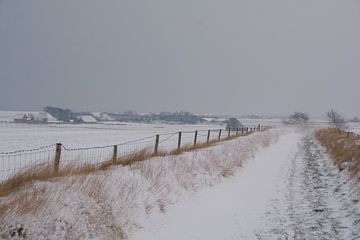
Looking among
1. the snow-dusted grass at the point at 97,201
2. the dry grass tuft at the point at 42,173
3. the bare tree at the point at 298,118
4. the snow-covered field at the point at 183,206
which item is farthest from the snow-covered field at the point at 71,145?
the bare tree at the point at 298,118

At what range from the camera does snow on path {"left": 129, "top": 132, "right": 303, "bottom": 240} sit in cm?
817

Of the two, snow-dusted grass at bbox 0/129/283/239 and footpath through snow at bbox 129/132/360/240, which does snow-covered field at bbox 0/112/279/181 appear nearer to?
snow-dusted grass at bbox 0/129/283/239

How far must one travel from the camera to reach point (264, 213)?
398 inches

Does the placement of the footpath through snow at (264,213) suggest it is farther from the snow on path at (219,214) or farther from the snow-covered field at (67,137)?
the snow-covered field at (67,137)

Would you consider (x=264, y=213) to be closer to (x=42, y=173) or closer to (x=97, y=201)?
(x=97, y=201)

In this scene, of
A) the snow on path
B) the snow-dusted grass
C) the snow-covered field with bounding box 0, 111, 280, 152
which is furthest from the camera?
the snow-covered field with bounding box 0, 111, 280, 152

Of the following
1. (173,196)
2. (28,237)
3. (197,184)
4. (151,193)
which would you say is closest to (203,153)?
(197,184)

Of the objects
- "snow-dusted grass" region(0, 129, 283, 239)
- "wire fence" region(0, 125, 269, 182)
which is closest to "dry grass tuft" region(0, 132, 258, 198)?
"wire fence" region(0, 125, 269, 182)

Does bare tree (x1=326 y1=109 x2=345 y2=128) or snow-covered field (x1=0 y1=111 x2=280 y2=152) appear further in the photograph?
bare tree (x1=326 y1=109 x2=345 y2=128)

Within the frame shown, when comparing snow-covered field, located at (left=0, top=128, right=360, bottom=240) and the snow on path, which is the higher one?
snow-covered field, located at (left=0, top=128, right=360, bottom=240)

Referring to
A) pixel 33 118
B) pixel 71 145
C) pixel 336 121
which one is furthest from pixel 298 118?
pixel 71 145

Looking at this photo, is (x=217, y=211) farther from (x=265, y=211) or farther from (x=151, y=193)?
(x=151, y=193)

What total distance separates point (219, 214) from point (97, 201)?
153 inches

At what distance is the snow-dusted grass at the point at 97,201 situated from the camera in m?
5.61
